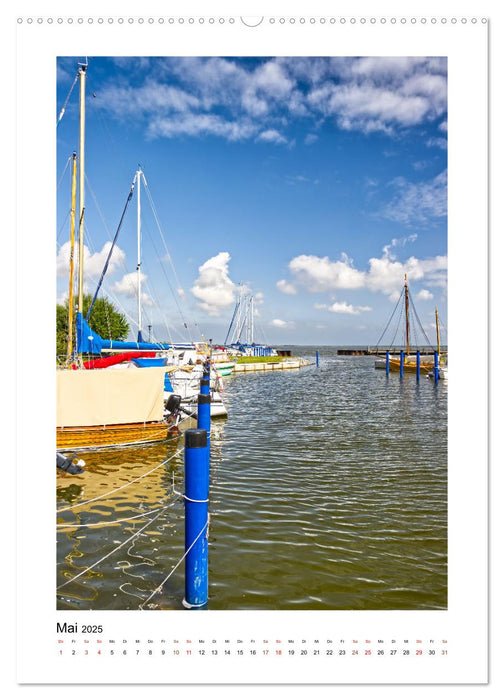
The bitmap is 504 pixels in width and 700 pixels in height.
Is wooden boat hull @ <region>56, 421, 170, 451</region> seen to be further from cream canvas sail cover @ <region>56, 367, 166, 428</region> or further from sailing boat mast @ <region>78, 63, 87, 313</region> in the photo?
sailing boat mast @ <region>78, 63, 87, 313</region>

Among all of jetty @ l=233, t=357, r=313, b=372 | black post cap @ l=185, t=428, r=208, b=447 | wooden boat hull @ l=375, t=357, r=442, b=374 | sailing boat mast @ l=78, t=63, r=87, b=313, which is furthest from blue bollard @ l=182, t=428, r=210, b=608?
wooden boat hull @ l=375, t=357, r=442, b=374

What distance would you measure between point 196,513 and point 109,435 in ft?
28.8

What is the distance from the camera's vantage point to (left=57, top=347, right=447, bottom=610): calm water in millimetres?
5586

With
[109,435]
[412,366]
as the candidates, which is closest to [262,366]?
[412,366]

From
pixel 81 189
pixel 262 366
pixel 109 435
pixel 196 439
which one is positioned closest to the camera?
pixel 196 439

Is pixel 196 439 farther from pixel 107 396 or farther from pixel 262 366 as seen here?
pixel 262 366

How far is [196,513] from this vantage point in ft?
15.0

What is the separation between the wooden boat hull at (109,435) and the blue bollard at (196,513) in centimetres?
818

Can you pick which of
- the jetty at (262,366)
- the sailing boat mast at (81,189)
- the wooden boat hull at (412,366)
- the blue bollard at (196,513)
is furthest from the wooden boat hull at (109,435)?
the wooden boat hull at (412,366)

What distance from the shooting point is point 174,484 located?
10.2 m
